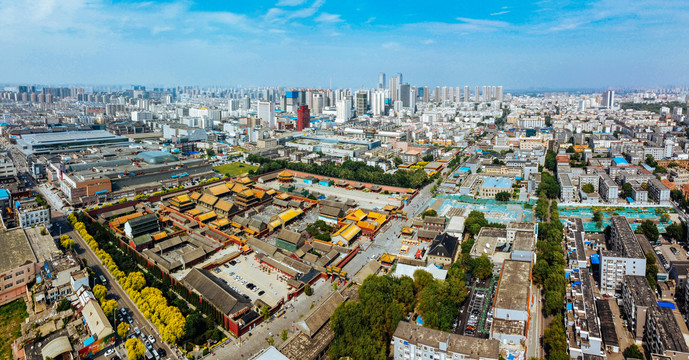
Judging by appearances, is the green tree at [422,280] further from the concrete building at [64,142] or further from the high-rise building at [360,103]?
the high-rise building at [360,103]

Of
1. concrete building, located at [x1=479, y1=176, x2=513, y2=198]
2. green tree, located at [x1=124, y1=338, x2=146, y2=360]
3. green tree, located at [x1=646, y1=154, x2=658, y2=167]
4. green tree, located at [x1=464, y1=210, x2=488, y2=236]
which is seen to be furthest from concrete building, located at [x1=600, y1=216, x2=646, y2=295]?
green tree, located at [x1=646, y1=154, x2=658, y2=167]

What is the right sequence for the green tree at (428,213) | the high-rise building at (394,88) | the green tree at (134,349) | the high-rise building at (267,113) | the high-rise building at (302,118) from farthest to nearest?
1. the high-rise building at (394,88)
2. the high-rise building at (267,113)
3. the high-rise building at (302,118)
4. the green tree at (428,213)
5. the green tree at (134,349)

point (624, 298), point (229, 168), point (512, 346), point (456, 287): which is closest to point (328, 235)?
point (456, 287)

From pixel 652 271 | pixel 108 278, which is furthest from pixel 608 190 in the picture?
pixel 108 278

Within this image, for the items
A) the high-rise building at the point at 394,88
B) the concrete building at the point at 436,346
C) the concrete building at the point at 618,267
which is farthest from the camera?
the high-rise building at the point at 394,88

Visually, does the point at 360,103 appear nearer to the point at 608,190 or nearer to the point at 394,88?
the point at 394,88

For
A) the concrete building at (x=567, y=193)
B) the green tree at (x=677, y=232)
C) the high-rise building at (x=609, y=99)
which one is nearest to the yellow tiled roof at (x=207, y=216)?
the concrete building at (x=567, y=193)
